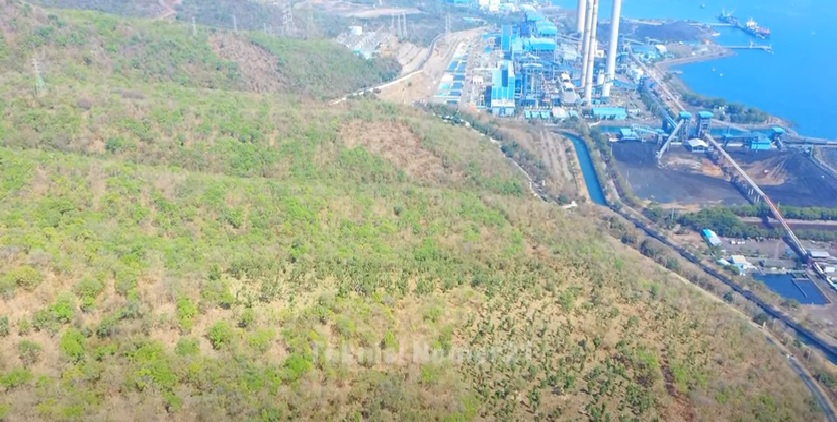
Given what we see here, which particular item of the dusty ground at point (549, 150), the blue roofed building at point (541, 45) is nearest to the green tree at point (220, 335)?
the dusty ground at point (549, 150)

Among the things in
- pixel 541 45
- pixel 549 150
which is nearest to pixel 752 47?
pixel 541 45

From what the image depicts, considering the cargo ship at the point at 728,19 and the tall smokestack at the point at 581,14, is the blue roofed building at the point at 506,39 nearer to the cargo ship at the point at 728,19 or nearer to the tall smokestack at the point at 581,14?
the tall smokestack at the point at 581,14

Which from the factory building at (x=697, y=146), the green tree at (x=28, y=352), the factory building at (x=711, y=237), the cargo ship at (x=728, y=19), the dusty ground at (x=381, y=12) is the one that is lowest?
the factory building at (x=711, y=237)

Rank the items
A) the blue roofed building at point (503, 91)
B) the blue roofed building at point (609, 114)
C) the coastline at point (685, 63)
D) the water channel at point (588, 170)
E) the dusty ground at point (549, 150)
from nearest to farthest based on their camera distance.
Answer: the dusty ground at point (549, 150)
the water channel at point (588, 170)
the blue roofed building at point (609, 114)
the blue roofed building at point (503, 91)
the coastline at point (685, 63)

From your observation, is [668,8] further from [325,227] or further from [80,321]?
[80,321]

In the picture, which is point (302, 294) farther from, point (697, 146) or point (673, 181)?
point (697, 146)

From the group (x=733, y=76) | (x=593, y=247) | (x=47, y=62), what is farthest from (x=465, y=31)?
(x=593, y=247)
